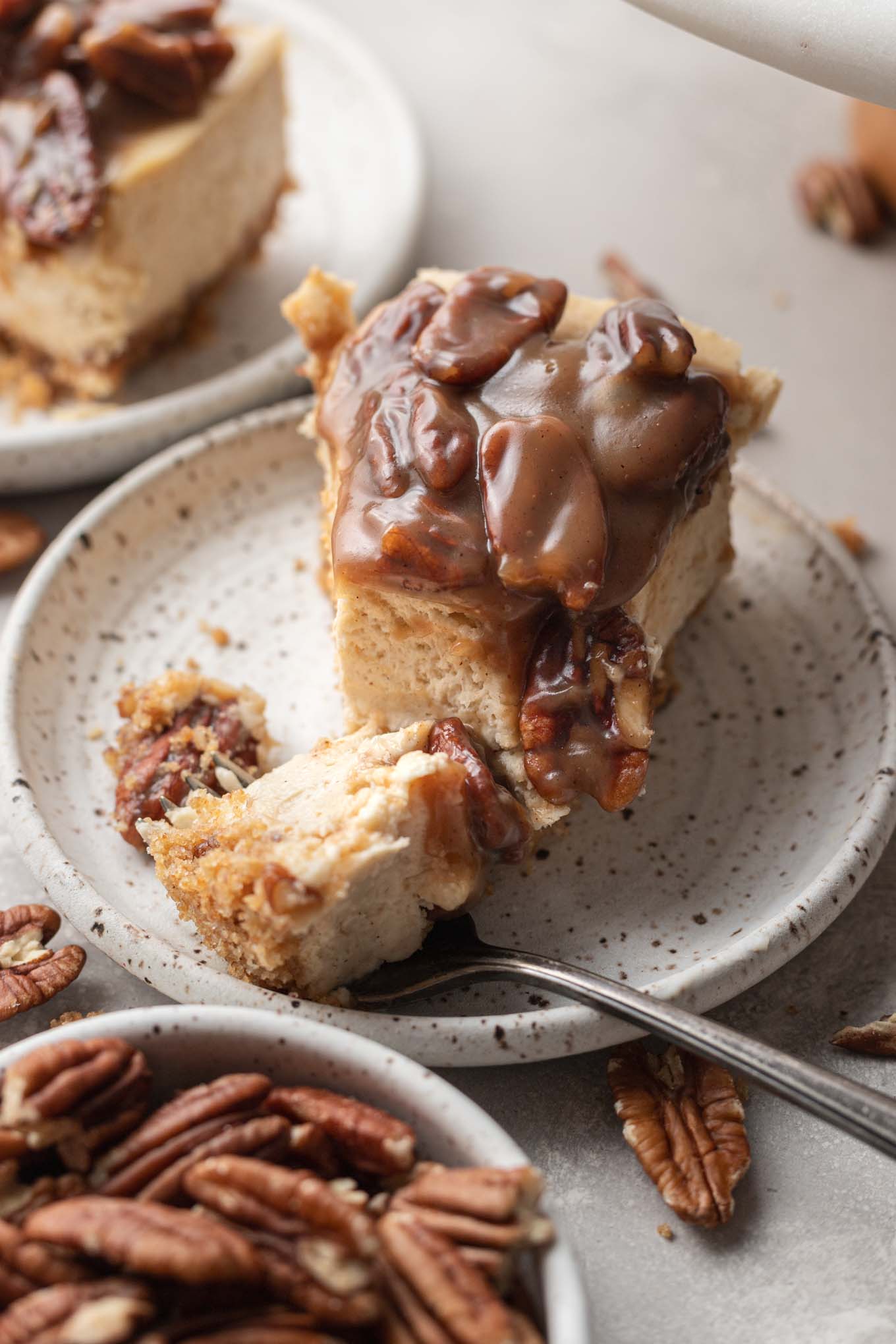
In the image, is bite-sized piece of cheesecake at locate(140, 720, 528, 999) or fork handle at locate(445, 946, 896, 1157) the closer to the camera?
fork handle at locate(445, 946, 896, 1157)

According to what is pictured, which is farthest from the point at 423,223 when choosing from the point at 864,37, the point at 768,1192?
the point at 768,1192

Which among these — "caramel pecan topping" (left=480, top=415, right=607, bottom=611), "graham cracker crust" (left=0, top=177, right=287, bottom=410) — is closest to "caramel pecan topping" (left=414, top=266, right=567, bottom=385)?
"caramel pecan topping" (left=480, top=415, right=607, bottom=611)

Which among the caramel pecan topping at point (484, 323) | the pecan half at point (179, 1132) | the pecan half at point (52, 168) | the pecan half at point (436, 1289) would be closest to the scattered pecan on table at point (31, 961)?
the pecan half at point (179, 1132)

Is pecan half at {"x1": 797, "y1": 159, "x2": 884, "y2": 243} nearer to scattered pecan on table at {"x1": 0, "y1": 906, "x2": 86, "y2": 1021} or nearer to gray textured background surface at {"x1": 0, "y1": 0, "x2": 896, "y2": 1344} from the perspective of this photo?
gray textured background surface at {"x1": 0, "y1": 0, "x2": 896, "y2": 1344}

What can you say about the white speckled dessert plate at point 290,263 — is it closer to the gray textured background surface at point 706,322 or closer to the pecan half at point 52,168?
the gray textured background surface at point 706,322

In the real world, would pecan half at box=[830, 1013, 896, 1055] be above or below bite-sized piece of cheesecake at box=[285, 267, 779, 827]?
below

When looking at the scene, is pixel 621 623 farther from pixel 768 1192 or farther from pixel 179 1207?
pixel 179 1207
